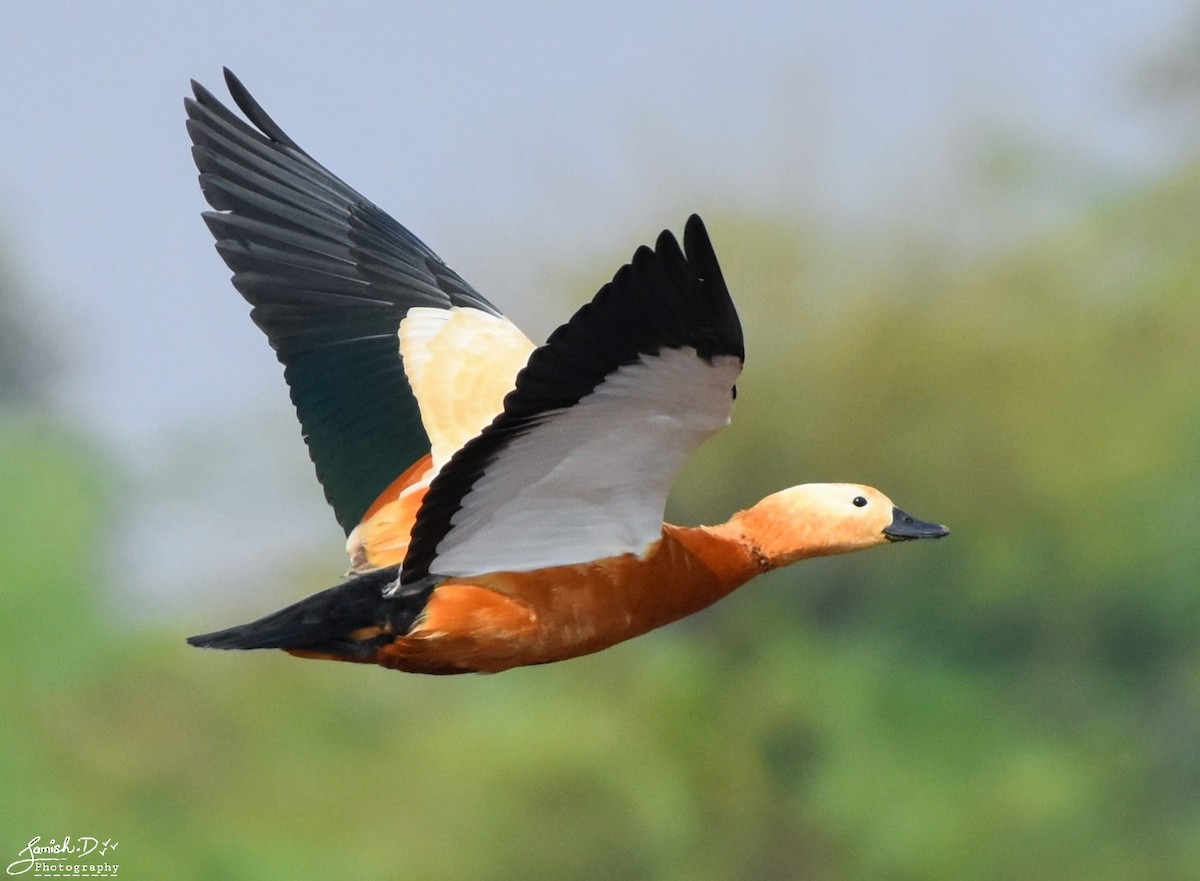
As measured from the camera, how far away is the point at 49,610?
22.5 meters

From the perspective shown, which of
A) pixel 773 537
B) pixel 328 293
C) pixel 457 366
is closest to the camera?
pixel 773 537

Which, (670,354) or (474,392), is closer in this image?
(670,354)

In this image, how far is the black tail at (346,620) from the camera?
13.5 feet

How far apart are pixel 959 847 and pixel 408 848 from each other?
5.81m

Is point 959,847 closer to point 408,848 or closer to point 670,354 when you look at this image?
point 408,848

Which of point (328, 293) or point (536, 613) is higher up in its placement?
point (328, 293)

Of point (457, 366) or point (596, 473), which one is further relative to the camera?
point (457, 366)

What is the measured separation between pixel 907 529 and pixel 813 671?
1955 cm

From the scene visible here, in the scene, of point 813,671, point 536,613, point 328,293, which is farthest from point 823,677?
point 536,613

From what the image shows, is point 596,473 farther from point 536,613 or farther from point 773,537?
point 773,537

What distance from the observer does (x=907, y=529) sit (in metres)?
4.46

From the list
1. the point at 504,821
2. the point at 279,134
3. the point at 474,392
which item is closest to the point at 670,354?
the point at 474,392
